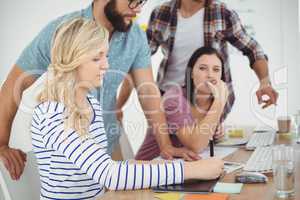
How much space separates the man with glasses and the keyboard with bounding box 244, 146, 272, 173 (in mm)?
386

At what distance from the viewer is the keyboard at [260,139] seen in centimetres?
203

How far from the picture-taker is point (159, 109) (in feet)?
7.22

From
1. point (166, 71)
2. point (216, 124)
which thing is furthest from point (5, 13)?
point (216, 124)

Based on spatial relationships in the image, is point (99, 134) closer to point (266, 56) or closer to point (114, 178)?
point (114, 178)

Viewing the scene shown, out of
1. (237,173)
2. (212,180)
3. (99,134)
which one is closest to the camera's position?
(212,180)

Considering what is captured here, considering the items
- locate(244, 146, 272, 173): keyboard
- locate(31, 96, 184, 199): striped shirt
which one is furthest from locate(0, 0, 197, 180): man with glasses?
locate(31, 96, 184, 199): striped shirt

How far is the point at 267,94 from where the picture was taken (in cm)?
214

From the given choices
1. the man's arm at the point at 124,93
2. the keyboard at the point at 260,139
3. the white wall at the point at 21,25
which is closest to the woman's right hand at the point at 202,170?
the keyboard at the point at 260,139

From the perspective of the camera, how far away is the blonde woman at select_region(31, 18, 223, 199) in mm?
1408

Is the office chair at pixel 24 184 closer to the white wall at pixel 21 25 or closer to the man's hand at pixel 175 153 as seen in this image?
the white wall at pixel 21 25

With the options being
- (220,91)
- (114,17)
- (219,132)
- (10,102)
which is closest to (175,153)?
(219,132)

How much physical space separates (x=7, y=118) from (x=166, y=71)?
0.77 meters

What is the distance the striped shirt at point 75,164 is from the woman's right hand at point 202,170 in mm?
24

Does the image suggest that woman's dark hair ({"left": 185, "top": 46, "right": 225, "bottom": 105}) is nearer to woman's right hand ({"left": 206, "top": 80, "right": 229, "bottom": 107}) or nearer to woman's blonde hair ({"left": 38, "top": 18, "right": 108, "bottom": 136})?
woman's right hand ({"left": 206, "top": 80, "right": 229, "bottom": 107})
